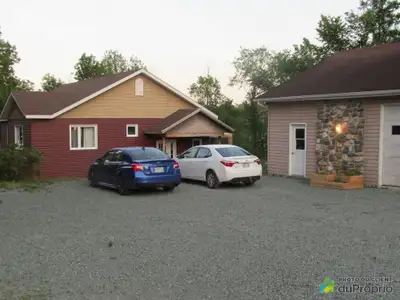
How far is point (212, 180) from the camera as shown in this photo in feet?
52.5

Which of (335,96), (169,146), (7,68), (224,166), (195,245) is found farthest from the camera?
(7,68)

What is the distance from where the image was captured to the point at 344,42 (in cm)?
3238

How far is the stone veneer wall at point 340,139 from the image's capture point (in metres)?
16.5

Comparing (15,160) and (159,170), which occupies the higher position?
(15,160)

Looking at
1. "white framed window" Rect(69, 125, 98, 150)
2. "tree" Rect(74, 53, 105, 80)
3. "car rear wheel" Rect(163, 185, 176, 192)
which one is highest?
"tree" Rect(74, 53, 105, 80)

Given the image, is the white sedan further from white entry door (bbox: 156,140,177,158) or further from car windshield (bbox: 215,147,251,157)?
white entry door (bbox: 156,140,177,158)

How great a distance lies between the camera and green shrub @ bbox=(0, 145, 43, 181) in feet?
61.3

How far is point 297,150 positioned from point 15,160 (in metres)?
11.2

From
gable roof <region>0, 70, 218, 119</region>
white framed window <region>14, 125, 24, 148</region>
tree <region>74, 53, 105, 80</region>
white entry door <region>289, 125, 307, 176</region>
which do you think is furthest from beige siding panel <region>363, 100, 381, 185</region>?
tree <region>74, 53, 105, 80</region>

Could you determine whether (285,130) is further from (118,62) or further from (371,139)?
(118,62)

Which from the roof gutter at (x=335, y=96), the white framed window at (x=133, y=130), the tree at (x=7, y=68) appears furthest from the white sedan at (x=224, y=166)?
the tree at (x=7, y=68)

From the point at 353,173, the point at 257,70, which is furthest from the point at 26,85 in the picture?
the point at 353,173

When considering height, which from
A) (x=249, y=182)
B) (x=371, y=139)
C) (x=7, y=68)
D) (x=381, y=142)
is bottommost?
(x=249, y=182)

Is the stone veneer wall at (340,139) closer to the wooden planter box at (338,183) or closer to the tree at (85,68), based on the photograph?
the wooden planter box at (338,183)
